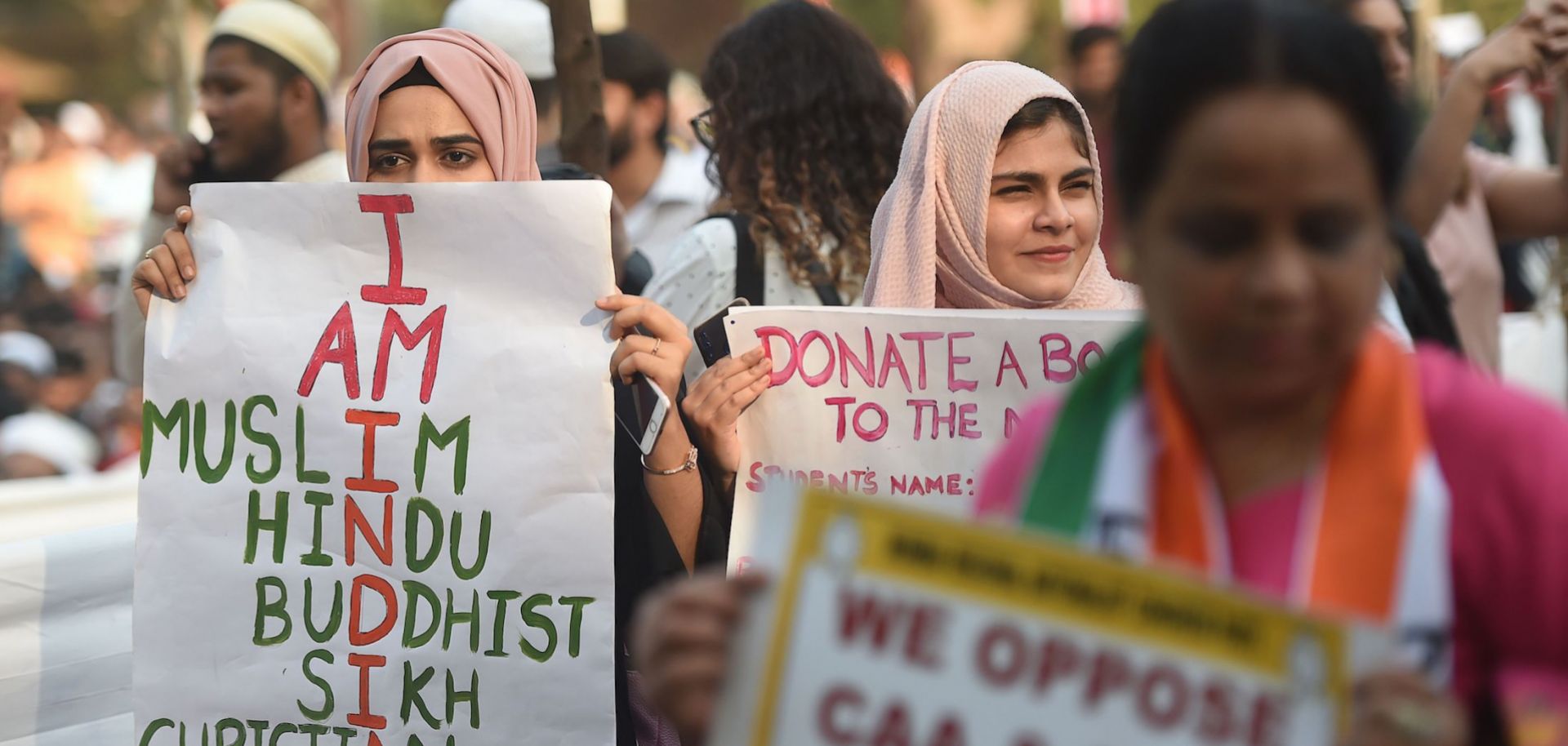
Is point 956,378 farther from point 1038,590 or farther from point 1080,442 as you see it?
point 1038,590

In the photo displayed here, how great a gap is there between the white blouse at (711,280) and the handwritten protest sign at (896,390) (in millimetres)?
810

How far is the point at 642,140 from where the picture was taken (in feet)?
22.5

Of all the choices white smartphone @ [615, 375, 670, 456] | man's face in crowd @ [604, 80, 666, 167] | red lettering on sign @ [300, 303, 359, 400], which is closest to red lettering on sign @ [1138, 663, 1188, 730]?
white smartphone @ [615, 375, 670, 456]

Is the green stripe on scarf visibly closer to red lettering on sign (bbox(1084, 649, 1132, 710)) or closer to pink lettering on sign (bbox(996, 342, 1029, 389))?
red lettering on sign (bbox(1084, 649, 1132, 710))

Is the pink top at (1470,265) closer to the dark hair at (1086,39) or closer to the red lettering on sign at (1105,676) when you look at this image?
the dark hair at (1086,39)

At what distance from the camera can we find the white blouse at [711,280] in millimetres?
4129

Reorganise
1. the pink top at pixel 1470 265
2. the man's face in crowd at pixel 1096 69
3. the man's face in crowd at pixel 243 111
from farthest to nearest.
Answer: the man's face in crowd at pixel 1096 69 → the man's face in crowd at pixel 243 111 → the pink top at pixel 1470 265

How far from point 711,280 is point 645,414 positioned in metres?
0.69

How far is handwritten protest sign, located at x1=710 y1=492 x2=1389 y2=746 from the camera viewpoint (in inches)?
55.2

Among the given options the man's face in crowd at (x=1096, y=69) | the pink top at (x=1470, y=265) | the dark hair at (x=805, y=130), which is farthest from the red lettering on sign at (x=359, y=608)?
the man's face in crowd at (x=1096, y=69)

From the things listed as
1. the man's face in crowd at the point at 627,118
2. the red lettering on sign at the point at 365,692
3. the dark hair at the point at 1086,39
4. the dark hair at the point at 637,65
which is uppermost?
the dark hair at the point at 1086,39

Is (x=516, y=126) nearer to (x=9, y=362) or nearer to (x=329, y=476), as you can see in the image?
(x=329, y=476)

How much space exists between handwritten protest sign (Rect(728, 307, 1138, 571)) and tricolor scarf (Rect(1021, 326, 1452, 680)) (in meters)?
1.70

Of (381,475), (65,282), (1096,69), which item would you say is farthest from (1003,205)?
(65,282)
